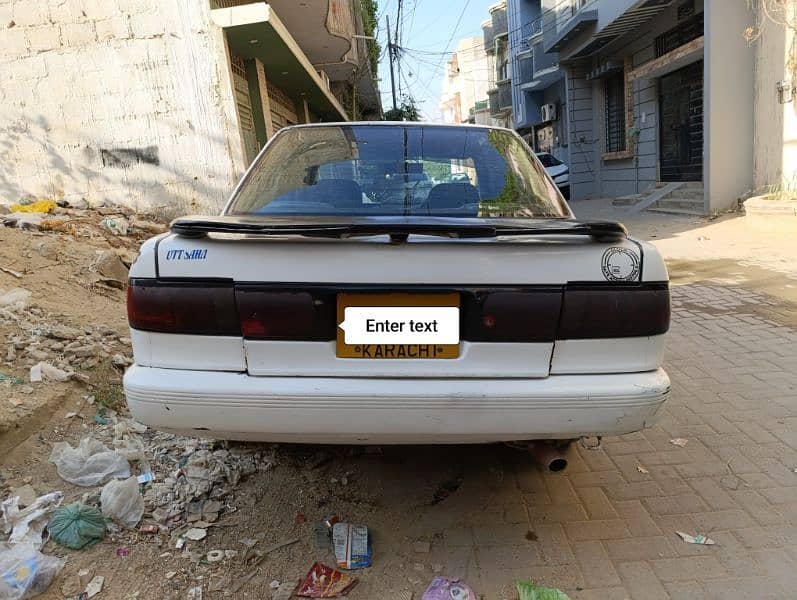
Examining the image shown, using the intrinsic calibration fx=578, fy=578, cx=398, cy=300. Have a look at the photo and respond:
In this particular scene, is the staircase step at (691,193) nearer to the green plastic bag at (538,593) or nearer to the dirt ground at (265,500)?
the dirt ground at (265,500)

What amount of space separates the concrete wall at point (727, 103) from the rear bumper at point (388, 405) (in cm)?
1122

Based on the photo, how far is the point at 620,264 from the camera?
1.89m

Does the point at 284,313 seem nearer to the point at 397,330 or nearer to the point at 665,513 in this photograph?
the point at 397,330

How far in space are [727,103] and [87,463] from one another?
12372 millimetres

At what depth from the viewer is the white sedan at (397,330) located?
6.02 feet

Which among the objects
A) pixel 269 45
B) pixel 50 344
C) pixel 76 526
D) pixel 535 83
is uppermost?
pixel 535 83

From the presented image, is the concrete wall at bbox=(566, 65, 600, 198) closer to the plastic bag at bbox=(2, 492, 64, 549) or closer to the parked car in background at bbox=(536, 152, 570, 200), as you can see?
the parked car in background at bbox=(536, 152, 570, 200)

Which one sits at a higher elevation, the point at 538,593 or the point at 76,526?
the point at 76,526

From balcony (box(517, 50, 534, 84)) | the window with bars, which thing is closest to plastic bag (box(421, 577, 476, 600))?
Result: the window with bars

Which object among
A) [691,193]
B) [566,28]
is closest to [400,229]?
[691,193]

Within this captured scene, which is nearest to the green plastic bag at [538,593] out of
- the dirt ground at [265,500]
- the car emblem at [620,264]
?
the dirt ground at [265,500]

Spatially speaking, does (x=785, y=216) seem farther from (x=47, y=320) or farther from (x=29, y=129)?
(x=29, y=129)

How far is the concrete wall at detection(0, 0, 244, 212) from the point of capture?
309 inches

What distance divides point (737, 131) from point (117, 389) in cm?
1199
